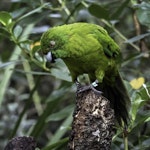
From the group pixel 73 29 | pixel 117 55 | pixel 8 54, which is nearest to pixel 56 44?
pixel 73 29

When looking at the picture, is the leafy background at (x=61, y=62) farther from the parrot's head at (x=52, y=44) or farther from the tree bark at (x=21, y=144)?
the tree bark at (x=21, y=144)

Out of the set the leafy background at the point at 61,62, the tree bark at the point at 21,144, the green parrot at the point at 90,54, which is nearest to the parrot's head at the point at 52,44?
the green parrot at the point at 90,54

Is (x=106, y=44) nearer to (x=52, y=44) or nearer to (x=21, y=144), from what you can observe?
(x=52, y=44)

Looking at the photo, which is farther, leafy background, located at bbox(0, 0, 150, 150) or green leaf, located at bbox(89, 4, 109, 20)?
green leaf, located at bbox(89, 4, 109, 20)

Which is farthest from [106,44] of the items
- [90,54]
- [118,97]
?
[118,97]

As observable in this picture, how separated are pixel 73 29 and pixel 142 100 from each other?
2.09ft

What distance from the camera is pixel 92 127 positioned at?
1593mm

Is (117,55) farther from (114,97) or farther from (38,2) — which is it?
(38,2)

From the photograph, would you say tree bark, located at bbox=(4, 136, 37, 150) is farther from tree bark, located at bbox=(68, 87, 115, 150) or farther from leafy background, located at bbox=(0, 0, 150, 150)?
leafy background, located at bbox=(0, 0, 150, 150)

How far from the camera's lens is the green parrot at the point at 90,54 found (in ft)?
7.08

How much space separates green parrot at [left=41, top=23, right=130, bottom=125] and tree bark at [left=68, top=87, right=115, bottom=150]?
0.46 m

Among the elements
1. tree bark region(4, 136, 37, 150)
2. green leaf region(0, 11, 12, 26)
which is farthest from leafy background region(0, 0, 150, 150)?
tree bark region(4, 136, 37, 150)

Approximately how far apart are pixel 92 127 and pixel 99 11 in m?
1.12

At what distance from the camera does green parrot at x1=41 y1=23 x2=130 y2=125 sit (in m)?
2.16
